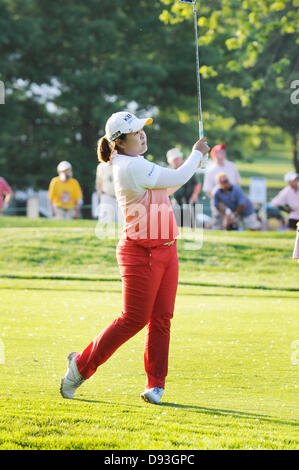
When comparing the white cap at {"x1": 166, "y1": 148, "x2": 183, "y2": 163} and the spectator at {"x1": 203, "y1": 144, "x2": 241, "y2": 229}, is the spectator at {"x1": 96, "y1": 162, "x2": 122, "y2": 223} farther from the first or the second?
the spectator at {"x1": 203, "y1": 144, "x2": 241, "y2": 229}

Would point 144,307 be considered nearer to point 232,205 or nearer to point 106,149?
point 106,149

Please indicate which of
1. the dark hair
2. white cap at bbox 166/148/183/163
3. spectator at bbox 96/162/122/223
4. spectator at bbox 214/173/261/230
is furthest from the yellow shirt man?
the dark hair

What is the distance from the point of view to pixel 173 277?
19.0 ft

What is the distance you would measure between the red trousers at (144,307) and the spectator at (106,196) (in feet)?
36.6

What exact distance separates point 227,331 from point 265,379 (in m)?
2.13

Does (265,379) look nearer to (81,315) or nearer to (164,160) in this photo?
(81,315)

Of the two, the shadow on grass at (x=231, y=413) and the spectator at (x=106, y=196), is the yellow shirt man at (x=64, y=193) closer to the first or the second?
the spectator at (x=106, y=196)

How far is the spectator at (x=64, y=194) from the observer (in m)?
19.5

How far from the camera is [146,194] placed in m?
5.57

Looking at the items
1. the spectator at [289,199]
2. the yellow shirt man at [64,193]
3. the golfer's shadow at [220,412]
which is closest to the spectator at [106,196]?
the yellow shirt man at [64,193]

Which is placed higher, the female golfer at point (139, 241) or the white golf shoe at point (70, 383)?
the female golfer at point (139, 241)

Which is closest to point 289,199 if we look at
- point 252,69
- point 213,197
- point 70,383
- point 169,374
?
point 213,197

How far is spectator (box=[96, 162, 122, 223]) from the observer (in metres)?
17.4

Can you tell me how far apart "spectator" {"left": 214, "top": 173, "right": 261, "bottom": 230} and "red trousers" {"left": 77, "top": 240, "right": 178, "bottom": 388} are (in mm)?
11502
